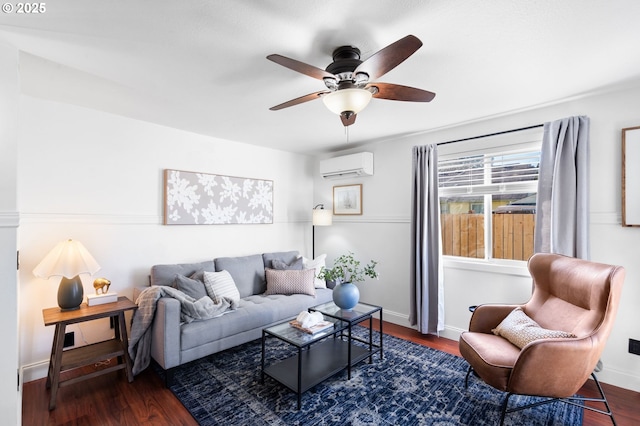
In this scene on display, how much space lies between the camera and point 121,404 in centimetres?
213

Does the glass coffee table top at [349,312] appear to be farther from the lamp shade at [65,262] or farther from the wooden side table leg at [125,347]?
the lamp shade at [65,262]

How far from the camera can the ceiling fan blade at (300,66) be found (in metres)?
1.52

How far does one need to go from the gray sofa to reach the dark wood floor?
19 cm

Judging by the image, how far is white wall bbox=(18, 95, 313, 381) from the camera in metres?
2.47

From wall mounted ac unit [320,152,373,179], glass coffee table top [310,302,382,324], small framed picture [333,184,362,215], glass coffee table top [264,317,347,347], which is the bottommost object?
glass coffee table top [264,317,347,347]

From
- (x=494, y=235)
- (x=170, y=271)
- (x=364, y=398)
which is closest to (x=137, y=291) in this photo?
(x=170, y=271)

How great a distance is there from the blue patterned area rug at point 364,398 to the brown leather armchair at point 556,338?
Answer: 167 millimetres

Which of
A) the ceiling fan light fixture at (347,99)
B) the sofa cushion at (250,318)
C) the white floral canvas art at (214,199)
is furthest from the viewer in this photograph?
the white floral canvas art at (214,199)

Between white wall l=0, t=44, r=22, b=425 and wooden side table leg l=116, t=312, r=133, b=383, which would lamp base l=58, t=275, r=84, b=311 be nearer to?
wooden side table leg l=116, t=312, r=133, b=383

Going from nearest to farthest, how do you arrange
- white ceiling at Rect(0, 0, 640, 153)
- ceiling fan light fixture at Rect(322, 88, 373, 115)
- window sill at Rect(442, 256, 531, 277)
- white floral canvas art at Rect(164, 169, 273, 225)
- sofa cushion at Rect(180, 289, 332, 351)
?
white ceiling at Rect(0, 0, 640, 153) → ceiling fan light fixture at Rect(322, 88, 373, 115) → sofa cushion at Rect(180, 289, 332, 351) → window sill at Rect(442, 256, 531, 277) → white floral canvas art at Rect(164, 169, 273, 225)

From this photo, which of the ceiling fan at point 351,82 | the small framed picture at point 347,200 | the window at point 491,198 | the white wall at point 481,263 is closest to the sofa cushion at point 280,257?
the white wall at point 481,263

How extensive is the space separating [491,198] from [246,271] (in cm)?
289

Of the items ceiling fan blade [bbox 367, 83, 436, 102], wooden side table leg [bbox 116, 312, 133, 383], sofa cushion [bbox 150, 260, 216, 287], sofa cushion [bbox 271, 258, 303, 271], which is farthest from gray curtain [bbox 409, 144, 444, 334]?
wooden side table leg [bbox 116, 312, 133, 383]

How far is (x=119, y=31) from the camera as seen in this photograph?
5.27 ft
